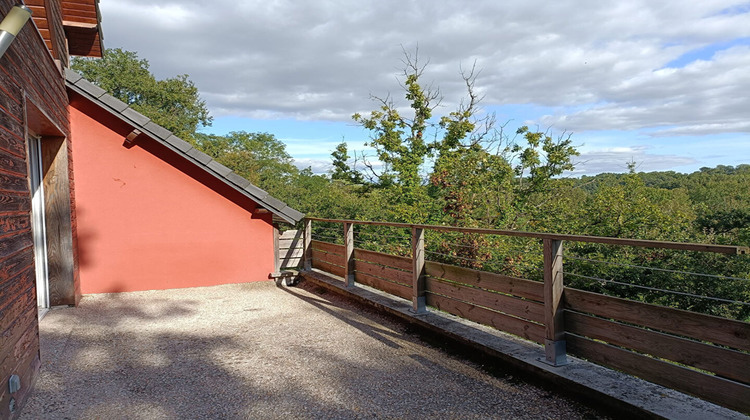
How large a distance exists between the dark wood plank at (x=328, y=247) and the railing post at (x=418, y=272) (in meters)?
2.38

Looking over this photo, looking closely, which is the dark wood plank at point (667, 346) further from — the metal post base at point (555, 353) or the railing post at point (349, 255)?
the railing post at point (349, 255)

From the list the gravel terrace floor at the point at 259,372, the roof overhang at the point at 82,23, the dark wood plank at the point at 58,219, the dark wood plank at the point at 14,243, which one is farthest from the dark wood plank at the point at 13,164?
the roof overhang at the point at 82,23

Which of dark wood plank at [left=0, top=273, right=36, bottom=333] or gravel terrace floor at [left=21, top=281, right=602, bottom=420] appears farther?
gravel terrace floor at [left=21, top=281, right=602, bottom=420]

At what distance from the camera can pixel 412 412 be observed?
3002mm

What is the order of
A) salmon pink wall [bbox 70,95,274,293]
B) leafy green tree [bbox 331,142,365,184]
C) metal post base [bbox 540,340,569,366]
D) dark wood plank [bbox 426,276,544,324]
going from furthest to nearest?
leafy green tree [bbox 331,142,365,184], salmon pink wall [bbox 70,95,274,293], dark wood plank [bbox 426,276,544,324], metal post base [bbox 540,340,569,366]

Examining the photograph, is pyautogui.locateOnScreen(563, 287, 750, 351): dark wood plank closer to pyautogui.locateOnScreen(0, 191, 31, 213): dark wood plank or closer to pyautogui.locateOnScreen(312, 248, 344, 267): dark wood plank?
pyautogui.locateOnScreen(0, 191, 31, 213): dark wood plank

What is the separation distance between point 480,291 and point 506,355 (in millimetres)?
671

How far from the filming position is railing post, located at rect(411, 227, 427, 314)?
16.2 feet

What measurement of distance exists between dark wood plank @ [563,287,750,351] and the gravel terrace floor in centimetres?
66

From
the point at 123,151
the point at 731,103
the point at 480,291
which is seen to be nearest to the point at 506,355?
the point at 480,291

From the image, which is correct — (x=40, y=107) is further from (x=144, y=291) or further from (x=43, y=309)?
(x=144, y=291)

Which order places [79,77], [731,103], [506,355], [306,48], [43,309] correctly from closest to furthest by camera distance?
[506,355] < [43,309] < [79,77] < [306,48] < [731,103]

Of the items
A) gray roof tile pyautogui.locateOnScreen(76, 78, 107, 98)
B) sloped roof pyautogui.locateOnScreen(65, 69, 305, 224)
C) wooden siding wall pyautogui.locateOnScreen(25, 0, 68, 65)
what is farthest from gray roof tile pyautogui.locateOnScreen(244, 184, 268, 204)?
wooden siding wall pyautogui.locateOnScreen(25, 0, 68, 65)

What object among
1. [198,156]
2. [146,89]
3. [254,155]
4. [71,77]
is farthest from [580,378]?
[146,89]
